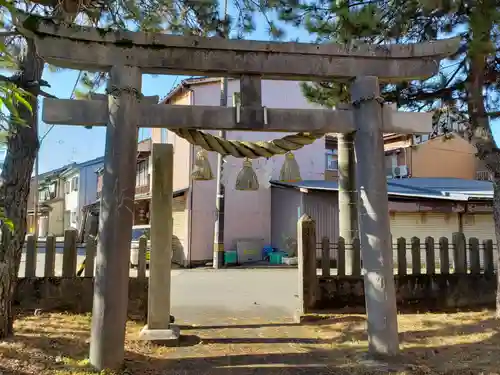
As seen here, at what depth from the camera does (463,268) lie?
8.04 metres

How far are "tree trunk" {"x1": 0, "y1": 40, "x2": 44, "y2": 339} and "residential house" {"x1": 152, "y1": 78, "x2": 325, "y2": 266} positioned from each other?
10.9m

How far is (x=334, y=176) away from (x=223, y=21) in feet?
54.3

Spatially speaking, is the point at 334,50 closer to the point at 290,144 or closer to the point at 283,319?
the point at 290,144

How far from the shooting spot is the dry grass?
4730mm

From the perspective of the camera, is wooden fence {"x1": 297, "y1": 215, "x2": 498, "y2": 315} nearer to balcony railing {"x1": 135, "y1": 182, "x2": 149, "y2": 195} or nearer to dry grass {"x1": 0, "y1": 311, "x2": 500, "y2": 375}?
dry grass {"x1": 0, "y1": 311, "x2": 500, "y2": 375}

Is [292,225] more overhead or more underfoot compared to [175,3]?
more underfoot

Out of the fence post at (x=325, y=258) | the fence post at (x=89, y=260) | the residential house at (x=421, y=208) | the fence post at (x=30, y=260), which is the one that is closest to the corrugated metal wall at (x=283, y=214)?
the residential house at (x=421, y=208)

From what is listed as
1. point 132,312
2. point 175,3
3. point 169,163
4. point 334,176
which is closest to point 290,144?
point 169,163

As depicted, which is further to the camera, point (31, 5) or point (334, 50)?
point (31, 5)

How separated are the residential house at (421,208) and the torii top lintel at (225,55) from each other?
933 centimetres

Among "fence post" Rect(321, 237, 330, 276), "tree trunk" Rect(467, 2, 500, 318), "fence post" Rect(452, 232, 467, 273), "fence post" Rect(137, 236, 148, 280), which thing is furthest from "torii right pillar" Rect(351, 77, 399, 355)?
"fence post" Rect(137, 236, 148, 280)

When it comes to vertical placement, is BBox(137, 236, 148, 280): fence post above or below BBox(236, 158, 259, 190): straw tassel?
below

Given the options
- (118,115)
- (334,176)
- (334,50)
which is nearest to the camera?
(118,115)

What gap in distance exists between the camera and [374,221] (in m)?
5.08
